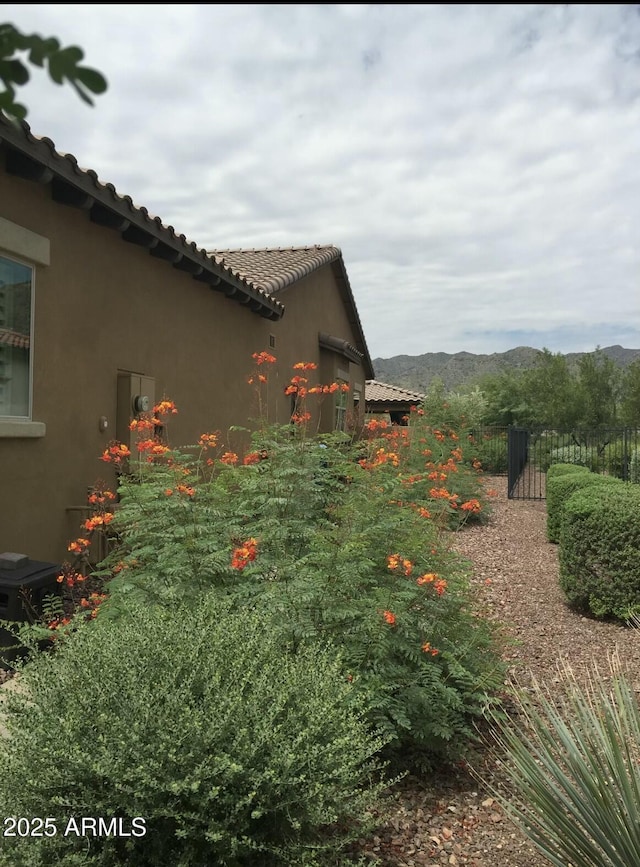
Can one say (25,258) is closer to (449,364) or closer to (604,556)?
(604,556)

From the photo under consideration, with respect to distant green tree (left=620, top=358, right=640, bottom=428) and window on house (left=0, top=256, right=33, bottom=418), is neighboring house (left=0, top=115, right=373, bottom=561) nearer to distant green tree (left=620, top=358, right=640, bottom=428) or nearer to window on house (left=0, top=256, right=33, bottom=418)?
window on house (left=0, top=256, right=33, bottom=418)

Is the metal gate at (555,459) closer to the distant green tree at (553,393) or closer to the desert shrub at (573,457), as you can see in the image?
the desert shrub at (573,457)

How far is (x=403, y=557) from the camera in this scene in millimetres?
3965

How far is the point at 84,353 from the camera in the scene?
21.3 feet

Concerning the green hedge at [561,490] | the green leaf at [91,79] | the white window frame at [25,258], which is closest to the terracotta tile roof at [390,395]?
the green hedge at [561,490]

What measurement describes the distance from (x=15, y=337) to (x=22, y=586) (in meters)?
2.16

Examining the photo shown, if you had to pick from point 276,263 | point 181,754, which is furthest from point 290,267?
point 181,754

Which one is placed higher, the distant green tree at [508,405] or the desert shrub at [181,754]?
the distant green tree at [508,405]

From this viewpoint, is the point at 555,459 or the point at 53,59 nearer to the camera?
the point at 53,59

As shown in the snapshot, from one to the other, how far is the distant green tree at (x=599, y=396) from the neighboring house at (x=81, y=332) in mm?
18768

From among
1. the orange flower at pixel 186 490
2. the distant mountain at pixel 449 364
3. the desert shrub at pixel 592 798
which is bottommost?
the desert shrub at pixel 592 798

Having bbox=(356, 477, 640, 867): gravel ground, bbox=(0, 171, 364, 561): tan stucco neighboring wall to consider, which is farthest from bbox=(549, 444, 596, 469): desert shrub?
bbox=(0, 171, 364, 561): tan stucco neighboring wall

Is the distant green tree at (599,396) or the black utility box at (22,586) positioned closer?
the black utility box at (22,586)

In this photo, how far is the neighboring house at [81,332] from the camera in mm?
5484
